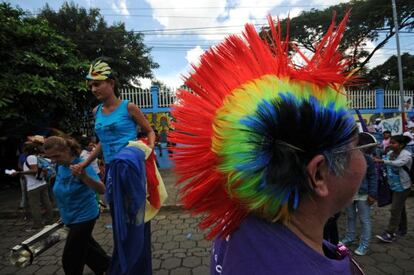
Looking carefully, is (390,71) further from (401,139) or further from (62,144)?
(62,144)

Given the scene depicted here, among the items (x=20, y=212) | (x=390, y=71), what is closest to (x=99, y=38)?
(x=20, y=212)

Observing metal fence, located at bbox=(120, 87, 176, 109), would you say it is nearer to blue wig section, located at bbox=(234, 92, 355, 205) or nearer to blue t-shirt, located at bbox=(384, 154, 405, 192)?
blue t-shirt, located at bbox=(384, 154, 405, 192)

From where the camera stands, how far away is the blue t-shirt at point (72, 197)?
9.36ft

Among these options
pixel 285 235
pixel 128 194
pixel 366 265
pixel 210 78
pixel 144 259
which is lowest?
pixel 366 265

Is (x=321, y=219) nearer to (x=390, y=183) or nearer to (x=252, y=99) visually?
(x=252, y=99)

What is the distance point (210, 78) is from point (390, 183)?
4503 millimetres

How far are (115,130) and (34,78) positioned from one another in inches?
231

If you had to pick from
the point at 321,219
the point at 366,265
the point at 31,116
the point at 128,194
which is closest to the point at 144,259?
the point at 128,194

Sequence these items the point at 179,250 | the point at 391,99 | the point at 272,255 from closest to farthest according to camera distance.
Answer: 1. the point at 272,255
2. the point at 179,250
3. the point at 391,99

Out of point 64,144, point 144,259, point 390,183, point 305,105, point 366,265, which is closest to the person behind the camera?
point 305,105

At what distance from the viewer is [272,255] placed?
0.77 meters

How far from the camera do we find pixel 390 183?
453cm

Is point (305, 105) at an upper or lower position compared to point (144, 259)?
upper

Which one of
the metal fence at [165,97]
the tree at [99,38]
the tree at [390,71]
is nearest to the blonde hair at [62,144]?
the metal fence at [165,97]
